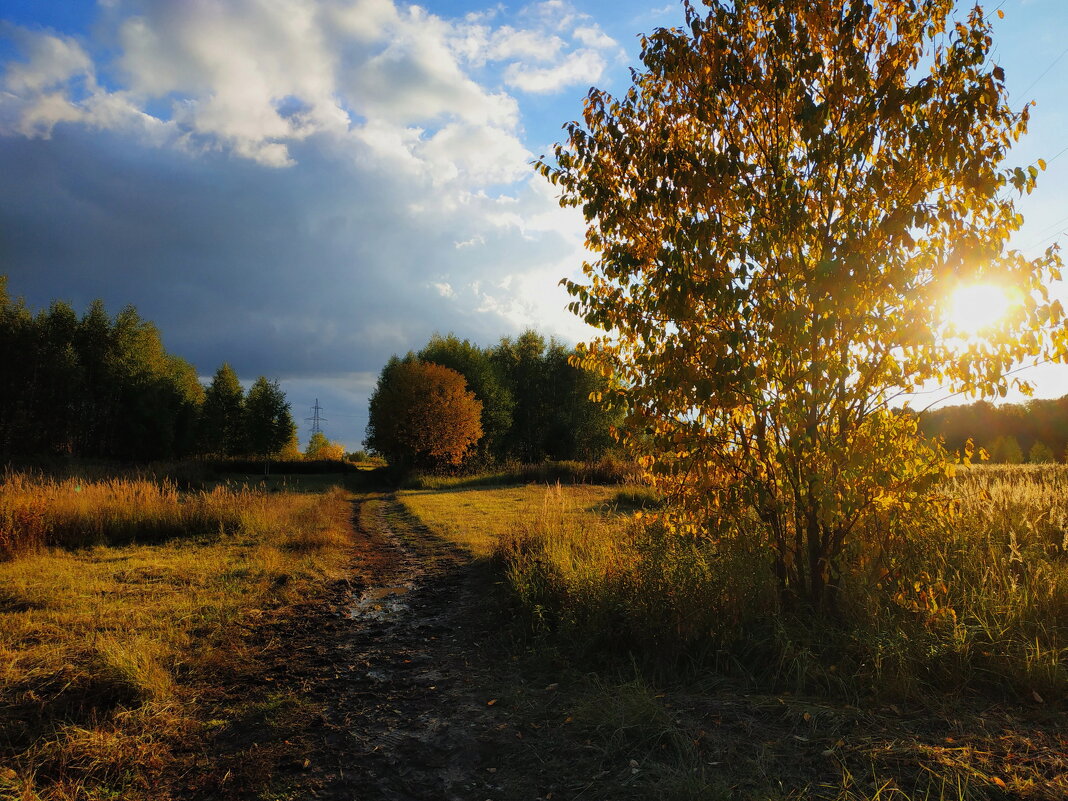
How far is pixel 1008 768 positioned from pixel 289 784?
3.97 meters

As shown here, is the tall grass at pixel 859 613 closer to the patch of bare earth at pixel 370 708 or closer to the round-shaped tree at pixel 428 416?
the patch of bare earth at pixel 370 708

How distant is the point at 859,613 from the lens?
4703mm

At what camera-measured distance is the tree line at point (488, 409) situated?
120 feet

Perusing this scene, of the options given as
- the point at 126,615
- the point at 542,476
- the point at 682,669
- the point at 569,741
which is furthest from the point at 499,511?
the point at 542,476

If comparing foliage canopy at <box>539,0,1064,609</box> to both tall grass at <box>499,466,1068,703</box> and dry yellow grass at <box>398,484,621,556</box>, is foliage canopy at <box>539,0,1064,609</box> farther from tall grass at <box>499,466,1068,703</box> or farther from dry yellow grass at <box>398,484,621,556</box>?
dry yellow grass at <box>398,484,621,556</box>

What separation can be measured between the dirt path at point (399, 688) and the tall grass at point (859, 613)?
1.03m

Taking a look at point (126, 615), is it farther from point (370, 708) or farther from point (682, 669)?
point (682, 669)

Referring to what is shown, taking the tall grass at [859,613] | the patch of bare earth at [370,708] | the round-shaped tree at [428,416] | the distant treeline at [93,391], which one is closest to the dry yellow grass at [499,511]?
the patch of bare earth at [370,708]

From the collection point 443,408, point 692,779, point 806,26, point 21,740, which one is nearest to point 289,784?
point 21,740

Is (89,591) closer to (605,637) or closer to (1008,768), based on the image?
(605,637)

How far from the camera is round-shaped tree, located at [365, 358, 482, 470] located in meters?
36.2

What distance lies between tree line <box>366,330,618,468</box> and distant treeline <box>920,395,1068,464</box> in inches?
863

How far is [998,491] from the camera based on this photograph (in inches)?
315

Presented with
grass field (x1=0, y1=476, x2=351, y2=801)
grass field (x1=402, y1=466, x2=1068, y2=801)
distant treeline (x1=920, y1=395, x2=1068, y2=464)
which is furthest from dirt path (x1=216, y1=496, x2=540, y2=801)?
distant treeline (x1=920, y1=395, x2=1068, y2=464)
